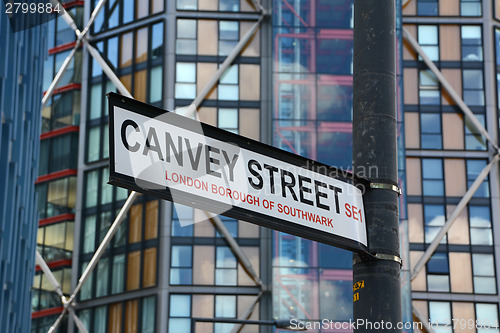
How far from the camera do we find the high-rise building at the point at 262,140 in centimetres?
5234

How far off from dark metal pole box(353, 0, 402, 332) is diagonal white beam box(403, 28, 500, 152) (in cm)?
5161

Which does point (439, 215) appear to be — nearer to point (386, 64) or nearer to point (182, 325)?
point (182, 325)

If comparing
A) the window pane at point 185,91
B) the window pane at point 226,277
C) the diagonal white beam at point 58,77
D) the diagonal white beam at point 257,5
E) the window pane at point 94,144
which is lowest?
the window pane at point 226,277

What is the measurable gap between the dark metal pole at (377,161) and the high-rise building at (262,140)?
147 ft

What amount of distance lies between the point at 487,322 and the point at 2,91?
35.7 meters

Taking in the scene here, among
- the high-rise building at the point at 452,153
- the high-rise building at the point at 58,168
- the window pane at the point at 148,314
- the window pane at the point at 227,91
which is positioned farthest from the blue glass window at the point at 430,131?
the high-rise building at the point at 58,168

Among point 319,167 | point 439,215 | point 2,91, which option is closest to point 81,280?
point 439,215

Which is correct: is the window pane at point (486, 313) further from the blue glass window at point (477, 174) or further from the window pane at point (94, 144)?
the window pane at point (94, 144)

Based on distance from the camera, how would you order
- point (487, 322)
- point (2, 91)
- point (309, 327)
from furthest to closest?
point (487, 322), point (309, 327), point (2, 91)

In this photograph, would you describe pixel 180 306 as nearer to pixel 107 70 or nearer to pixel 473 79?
pixel 107 70

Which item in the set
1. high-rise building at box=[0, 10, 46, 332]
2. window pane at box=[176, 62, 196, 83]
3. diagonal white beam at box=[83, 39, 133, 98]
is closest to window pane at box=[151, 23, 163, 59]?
window pane at box=[176, 62, 196, 83]

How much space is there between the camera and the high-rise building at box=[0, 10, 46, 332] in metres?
27.2

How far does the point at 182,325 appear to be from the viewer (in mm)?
51625

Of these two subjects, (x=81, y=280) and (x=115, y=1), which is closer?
(x=81, y=280)
